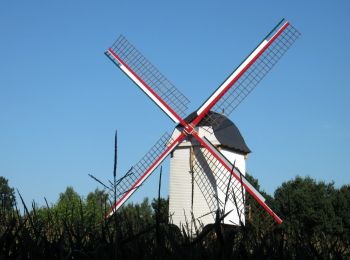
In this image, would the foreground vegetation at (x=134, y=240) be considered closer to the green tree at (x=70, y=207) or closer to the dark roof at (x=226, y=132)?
the green tree at (x=70, y=207)

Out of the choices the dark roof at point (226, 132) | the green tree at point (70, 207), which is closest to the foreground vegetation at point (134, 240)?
the green tree at point (70, 207)

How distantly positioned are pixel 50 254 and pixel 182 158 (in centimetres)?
2351

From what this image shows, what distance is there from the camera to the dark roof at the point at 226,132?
1008 inches

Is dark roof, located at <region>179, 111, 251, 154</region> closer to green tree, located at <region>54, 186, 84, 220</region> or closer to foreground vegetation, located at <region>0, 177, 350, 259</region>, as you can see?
green tree, located at <region>54, 186, 84, 220</region>

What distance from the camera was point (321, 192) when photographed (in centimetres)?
4391

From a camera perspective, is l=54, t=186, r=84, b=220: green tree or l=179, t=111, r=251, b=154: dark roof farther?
l=179, t=111, r=251, b=154: dark roof

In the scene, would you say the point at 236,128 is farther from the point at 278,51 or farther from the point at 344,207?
the point at 344,207

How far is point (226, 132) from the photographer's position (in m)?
26.9

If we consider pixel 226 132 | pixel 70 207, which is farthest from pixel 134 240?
pixel 226 132

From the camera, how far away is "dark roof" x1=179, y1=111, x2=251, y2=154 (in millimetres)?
25609

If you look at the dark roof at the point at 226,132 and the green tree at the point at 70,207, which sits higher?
the dark roof at the point at 226,132

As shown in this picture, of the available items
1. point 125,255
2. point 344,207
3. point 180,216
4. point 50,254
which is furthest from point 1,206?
point 344,207

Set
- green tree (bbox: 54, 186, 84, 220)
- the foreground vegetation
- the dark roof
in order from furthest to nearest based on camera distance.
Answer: the dark roof < green tree (bbox: 54, 186, 84, 220) < the foreground vegetation

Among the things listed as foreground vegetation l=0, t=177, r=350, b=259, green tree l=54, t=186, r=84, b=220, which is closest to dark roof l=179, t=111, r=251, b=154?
green tree l=54, t=186, r=84, b=220
